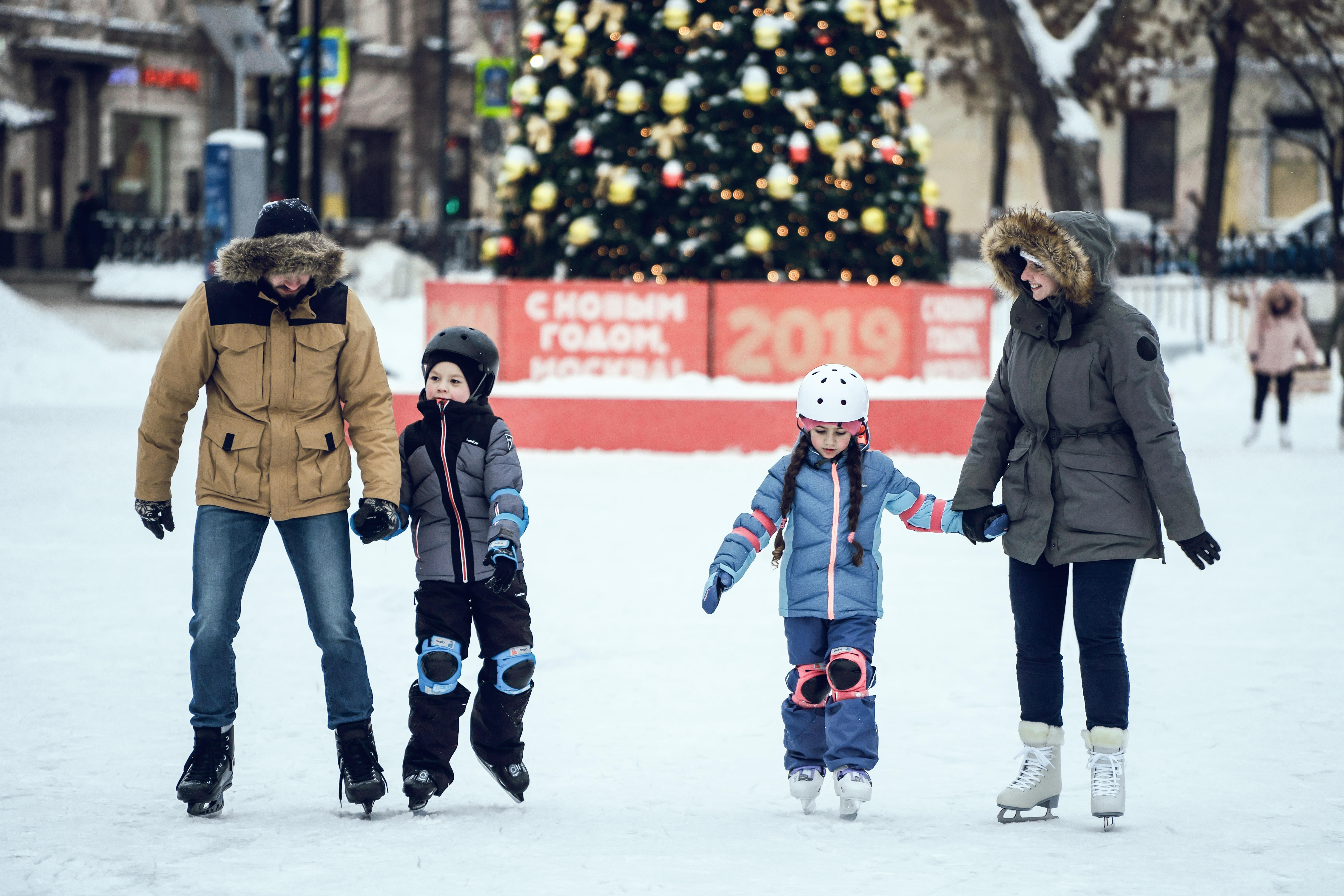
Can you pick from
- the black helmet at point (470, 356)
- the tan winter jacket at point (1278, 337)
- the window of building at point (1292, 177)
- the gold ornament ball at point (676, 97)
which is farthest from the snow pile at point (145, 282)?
the window of building at point (1292, 177)

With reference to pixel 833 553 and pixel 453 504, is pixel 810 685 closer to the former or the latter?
pixel 833 553

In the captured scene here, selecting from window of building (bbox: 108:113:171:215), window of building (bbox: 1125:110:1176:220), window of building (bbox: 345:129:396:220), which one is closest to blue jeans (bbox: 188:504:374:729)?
window of building (bbox: 108:113:171:215)

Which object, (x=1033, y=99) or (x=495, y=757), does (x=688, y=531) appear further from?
(x=1033, y=99)

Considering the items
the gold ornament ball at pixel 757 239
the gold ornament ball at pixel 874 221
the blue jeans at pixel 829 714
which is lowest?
the blue jeans at pixel 829 714

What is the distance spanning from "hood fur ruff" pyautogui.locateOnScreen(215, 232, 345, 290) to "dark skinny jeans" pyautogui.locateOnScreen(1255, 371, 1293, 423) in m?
13.0

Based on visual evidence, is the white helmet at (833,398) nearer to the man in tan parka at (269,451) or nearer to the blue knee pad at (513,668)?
the blue knee pad at (513,668)

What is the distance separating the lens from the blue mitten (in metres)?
4.98

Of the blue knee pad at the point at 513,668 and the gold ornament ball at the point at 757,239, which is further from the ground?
the gold ornament ball at the point at 757,239

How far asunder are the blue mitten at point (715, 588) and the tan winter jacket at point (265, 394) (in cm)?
85

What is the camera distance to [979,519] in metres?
5.12

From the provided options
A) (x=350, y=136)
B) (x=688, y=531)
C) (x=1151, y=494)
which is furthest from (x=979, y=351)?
(x=350, y=136)

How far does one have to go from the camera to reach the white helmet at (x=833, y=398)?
16.9ft

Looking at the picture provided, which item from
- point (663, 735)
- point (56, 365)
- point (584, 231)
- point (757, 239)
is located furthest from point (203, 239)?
point (663, 735)

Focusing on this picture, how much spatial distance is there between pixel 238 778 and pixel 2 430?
11772 millimetres
